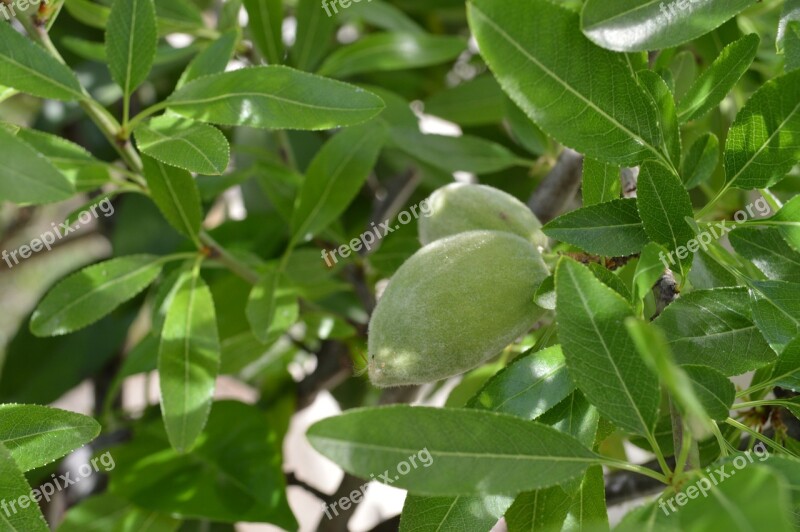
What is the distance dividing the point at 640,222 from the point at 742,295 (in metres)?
0.07

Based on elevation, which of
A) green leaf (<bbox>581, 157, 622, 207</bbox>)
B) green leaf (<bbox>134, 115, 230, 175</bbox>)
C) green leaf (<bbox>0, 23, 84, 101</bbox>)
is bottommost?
green leaf (<bbox>581, 157, 622, 207</bbox>)

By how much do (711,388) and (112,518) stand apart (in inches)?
29.1

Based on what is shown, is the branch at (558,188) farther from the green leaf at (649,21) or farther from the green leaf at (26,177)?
the green leaf at (26,177)

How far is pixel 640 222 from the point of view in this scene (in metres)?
0.52

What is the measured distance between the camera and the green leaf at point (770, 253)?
0.53m

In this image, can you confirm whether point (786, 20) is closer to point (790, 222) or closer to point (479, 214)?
point (790, 222)

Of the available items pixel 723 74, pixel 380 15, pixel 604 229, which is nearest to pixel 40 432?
A: pixel 604 229

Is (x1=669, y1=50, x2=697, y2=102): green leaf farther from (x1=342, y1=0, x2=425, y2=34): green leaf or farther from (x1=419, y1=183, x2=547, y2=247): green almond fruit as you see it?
(x1=342, y1=0, x2=425, y2=34): green leaf

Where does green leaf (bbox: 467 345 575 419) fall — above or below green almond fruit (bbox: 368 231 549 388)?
below

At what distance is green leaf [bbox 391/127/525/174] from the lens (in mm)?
869

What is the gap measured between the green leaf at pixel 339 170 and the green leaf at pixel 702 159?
1.19 ft

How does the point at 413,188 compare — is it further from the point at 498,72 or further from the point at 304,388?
the point at 498,72

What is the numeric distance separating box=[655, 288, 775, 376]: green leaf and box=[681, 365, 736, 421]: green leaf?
4 cm

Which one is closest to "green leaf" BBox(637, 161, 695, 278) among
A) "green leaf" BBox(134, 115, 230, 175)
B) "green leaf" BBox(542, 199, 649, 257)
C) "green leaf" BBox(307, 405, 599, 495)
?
"green leaf" BBox(542, 199, 649, 257)
